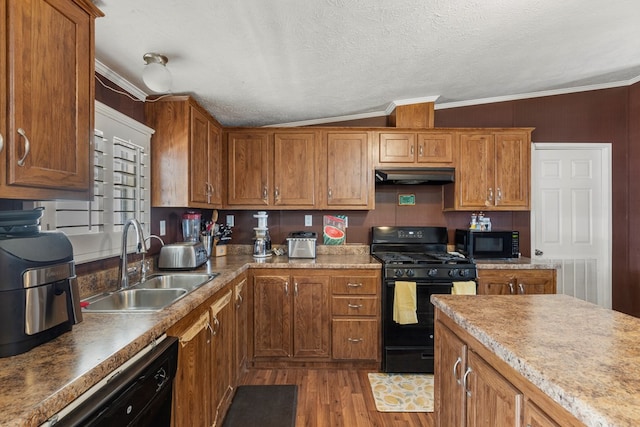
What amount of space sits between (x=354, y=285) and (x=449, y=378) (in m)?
1.41

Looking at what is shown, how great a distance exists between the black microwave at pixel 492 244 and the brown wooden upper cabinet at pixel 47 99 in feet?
9.84

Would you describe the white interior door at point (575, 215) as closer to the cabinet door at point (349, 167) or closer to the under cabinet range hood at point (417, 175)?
the under cabinet range hood at point (417, 175)

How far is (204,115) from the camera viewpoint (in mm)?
2764

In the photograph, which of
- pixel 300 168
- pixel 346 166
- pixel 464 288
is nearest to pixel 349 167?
pixel 346 166

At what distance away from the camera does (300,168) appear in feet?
10.6

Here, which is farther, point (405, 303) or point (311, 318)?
point (311, 318)

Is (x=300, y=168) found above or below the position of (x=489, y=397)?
above

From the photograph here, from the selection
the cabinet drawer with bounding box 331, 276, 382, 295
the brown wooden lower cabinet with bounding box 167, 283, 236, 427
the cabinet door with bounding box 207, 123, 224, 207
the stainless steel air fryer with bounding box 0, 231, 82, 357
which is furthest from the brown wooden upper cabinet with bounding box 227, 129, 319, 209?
the stainless steel air fryer with bounding box 0, 231, 82, 357

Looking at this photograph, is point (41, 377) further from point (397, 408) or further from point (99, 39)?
point (397, 408)

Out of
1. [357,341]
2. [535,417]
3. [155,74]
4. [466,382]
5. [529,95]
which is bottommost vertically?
[357,341]

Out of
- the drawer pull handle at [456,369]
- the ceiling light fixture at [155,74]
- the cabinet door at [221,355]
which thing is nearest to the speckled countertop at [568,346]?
the drawer pull handle at [456,369]

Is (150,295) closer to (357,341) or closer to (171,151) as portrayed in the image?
(171,151)

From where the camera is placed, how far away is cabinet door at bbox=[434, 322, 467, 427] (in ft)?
4.33

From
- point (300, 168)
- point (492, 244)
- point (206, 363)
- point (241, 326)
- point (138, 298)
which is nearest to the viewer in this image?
point (206, 363)
